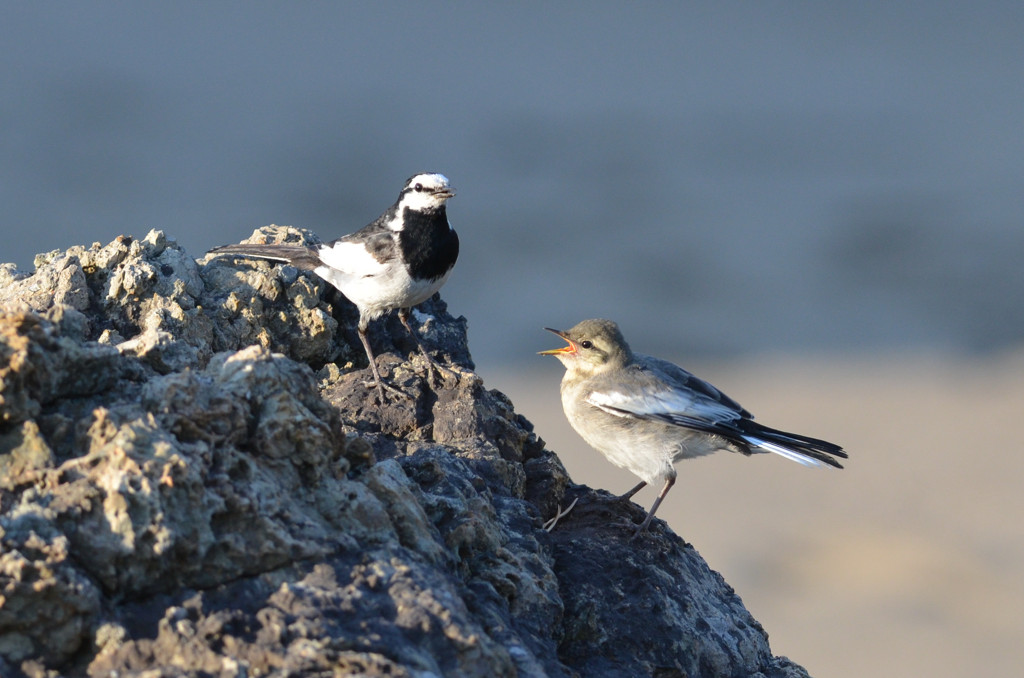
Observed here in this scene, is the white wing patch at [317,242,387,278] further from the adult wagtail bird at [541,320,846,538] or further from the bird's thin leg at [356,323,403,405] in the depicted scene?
the adult wagtail bird at [541,320,846,538]

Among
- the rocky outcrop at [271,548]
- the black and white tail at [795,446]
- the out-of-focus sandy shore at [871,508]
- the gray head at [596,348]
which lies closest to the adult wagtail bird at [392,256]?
the gray head at [596,348]

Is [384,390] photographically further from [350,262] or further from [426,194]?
[426,194]

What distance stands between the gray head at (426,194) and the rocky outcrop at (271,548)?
7.30 ft

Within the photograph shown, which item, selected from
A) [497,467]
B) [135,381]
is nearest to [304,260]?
[497,467]

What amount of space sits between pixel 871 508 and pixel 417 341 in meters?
5.02

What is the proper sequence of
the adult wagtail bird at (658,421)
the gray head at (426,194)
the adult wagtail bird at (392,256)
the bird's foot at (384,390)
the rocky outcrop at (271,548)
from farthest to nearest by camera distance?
the gray head at (426,194)
the adult wagtail bird at (392,256)
the adult wagtail bird at (658,421)
the bird's foot at (384,390)
the rocky outcrop at (271,548)

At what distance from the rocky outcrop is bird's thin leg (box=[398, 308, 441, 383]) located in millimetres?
510

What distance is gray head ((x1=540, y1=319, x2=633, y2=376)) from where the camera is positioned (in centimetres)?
546

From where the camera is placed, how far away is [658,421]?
5.12 meters

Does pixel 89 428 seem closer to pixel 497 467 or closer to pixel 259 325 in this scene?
pixel 497 467

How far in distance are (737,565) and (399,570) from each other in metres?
6.06

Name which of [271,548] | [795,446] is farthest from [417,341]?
[271,548]

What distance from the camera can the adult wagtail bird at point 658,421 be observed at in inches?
200

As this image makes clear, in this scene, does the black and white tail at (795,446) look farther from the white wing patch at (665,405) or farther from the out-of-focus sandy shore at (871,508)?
the out-of-focus sandy shore at (871,508)
